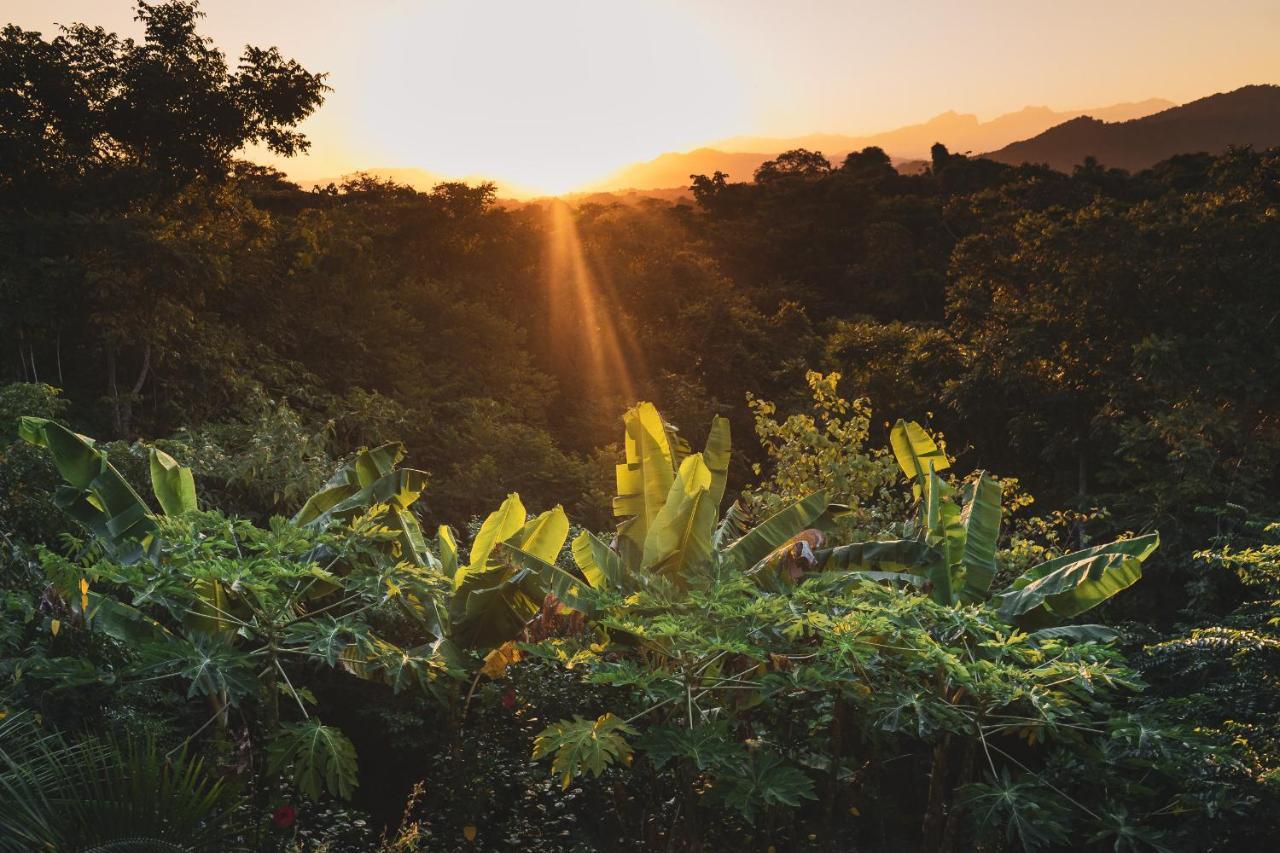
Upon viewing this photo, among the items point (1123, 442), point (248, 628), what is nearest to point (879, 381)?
point (1123, 442)

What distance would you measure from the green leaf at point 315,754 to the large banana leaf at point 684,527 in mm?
2104

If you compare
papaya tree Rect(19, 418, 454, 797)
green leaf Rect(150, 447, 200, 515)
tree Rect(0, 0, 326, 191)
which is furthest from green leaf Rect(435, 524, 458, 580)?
tree Rect(0, 0, 326, 191)

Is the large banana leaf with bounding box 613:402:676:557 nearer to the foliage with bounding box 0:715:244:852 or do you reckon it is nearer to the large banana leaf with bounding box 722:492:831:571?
the large banana leaf with bounding box 722:492:831:571

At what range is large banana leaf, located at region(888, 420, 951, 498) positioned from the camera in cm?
633

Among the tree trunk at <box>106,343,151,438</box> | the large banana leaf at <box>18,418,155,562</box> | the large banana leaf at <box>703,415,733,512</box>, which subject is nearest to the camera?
the large banana leaf at <box>18,418,155,562</box>

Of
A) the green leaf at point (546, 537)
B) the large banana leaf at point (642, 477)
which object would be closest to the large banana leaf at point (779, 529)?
the large banana leaf at point (642, 477)

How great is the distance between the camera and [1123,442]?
446 inches

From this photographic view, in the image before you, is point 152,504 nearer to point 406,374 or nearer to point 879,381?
point 406,374

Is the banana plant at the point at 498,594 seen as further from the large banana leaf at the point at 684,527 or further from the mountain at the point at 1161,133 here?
the mountain at the point at 1161,133

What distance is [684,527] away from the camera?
5738 mm

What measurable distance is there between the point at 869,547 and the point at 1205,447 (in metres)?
6.83

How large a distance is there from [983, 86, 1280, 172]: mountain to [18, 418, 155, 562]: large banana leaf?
28.2m

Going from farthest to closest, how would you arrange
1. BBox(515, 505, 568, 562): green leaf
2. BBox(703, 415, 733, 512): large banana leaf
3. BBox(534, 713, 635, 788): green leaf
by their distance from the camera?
BBox(703, 415, 733, 512): large banana leaf → BBox(515, 505, 568, 562): green leaf → BBox(534, 713, 635, 788): green leaf

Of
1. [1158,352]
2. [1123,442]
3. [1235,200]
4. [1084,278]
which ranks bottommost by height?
[1123,442]
